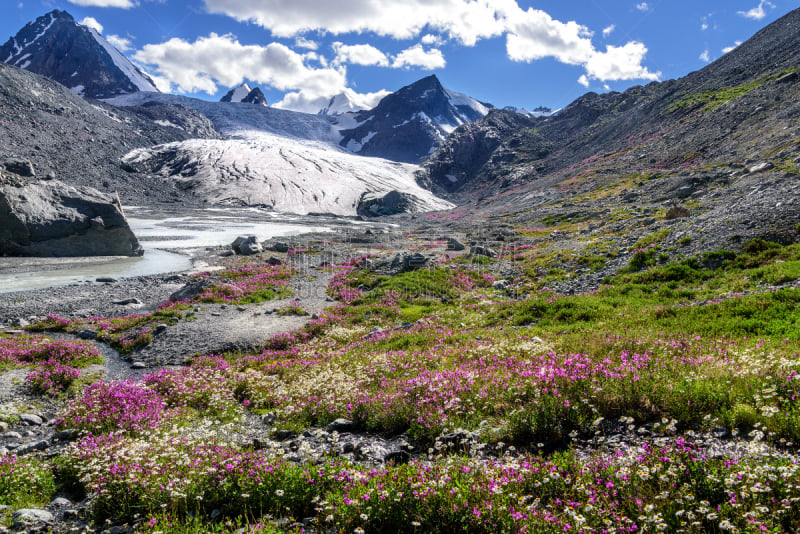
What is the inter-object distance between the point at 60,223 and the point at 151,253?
10080mm

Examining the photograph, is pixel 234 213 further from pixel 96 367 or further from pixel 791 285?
pixel 791 285

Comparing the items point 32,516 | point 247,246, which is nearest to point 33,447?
point 32,516

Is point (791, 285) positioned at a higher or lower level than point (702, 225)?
lower

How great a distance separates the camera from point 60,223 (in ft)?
139

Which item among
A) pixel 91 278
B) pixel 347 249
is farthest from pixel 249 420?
pixel 347 249

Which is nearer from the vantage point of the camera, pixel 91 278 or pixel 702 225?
pixel 702 225

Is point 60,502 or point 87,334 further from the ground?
point 60,502

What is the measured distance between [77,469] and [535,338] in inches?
485

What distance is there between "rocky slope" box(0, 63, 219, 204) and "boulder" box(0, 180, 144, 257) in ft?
256

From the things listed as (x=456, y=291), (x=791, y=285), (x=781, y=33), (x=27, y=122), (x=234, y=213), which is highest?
(x=781, y=33)

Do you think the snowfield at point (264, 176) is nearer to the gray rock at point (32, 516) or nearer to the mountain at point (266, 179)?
the mountain at point (266, 179)

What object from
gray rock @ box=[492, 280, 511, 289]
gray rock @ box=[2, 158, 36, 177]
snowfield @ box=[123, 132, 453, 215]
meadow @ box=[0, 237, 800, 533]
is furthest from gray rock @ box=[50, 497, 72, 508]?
snowfield @ box=[123, 132, 453, 215]

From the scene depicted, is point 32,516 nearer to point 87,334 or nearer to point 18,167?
point 87,334

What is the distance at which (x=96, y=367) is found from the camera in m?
15.5
